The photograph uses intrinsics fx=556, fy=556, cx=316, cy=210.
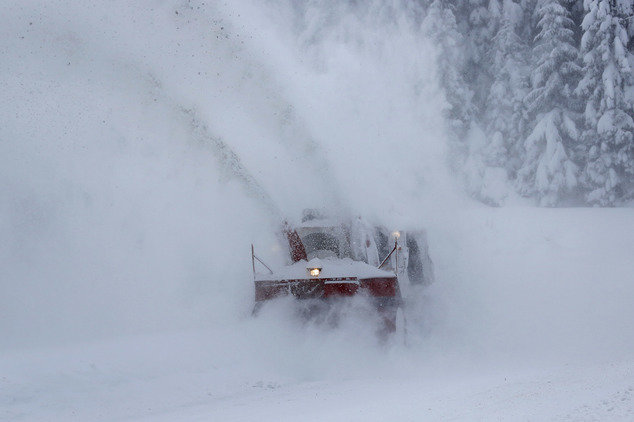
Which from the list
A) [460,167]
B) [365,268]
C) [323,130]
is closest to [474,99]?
[460,167]

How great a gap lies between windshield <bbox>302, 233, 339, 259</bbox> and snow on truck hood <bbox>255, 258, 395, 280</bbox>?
17.5 inches

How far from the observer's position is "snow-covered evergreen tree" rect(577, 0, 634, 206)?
68.1 ft

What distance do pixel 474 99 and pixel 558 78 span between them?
5961 millimetres

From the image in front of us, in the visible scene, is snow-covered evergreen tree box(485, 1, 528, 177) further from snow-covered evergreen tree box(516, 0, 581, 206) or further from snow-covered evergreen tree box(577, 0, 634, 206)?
snow-covered evergreen tree box(577, 0, 634, 206)

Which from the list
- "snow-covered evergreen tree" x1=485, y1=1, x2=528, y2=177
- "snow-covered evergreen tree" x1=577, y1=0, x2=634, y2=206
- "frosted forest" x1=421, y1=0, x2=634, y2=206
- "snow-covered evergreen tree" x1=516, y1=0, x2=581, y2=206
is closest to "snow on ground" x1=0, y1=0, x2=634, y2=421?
"snow-covered evergreen tree" x1=577, y1=0, x2=634, y2=206

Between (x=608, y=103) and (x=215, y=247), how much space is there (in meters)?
16.5

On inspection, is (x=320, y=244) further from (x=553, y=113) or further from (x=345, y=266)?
(x=553, y=113)

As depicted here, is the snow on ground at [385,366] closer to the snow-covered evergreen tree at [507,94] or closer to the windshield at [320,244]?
the windshield at [320,244]

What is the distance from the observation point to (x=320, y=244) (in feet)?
32.1

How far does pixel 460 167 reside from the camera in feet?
84.8

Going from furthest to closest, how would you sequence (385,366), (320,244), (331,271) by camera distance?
1. (320,244)
2. (331,271)
3. (385,366)

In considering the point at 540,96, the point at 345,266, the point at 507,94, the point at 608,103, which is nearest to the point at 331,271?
the point at 345,266

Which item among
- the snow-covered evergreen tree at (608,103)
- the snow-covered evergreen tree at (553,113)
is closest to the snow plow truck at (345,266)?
the snow-covered evergreen tree at (608,103)

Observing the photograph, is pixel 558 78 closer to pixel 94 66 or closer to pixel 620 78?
pixel 620 78
